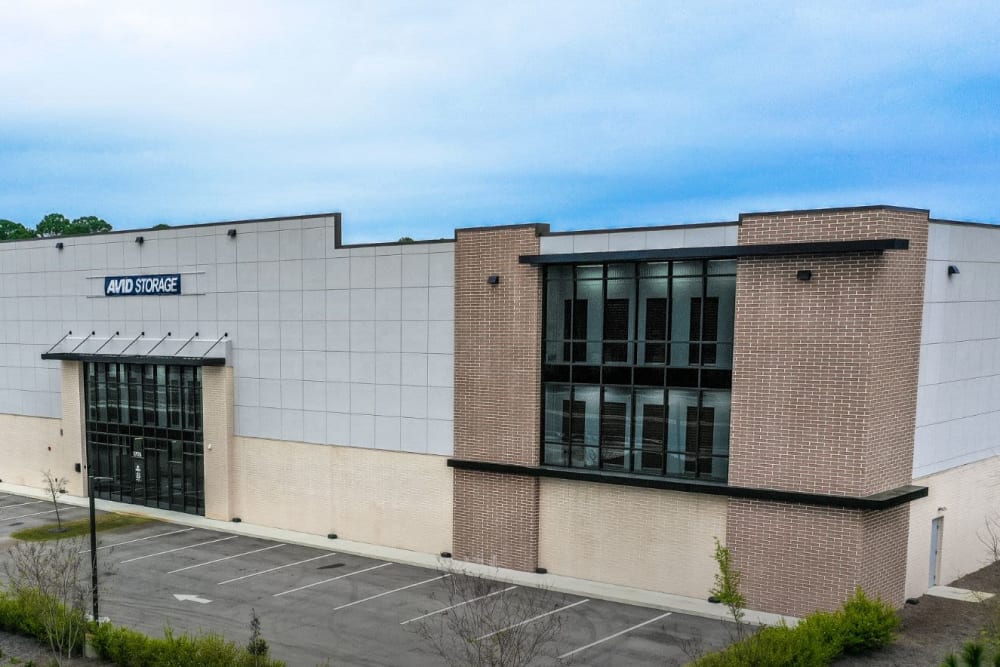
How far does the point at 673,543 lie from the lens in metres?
24.5

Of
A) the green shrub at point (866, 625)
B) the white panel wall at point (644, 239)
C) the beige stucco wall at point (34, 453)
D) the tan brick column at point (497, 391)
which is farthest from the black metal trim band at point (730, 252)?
the beige stucco wall at point (34, 453)

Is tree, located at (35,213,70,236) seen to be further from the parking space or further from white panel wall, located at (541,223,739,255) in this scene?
white panel wall, located at (541,223,739,255)

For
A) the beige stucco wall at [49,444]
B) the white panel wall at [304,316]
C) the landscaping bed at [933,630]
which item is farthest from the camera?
the beige stucco wall at [49,444]

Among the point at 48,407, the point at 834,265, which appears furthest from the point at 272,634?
the point at 48,407

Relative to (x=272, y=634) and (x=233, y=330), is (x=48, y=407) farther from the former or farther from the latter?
(x=272, y=634)

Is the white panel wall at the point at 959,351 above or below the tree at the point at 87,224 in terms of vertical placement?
below

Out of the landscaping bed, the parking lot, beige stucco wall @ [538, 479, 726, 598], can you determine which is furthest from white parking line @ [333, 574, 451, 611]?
the landscaping bed

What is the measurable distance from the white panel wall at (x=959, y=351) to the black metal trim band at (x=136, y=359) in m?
25.4

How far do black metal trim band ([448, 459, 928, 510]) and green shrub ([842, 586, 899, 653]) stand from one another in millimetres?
2512

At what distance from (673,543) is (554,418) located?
5.32 m

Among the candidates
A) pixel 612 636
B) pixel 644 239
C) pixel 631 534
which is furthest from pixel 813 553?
pixel 644 239

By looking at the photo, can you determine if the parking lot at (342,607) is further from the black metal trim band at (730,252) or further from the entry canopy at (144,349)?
the black metal trim band at (730,252)

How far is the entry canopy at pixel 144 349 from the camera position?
33750 mm

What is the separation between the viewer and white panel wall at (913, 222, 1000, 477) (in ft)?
78.6
